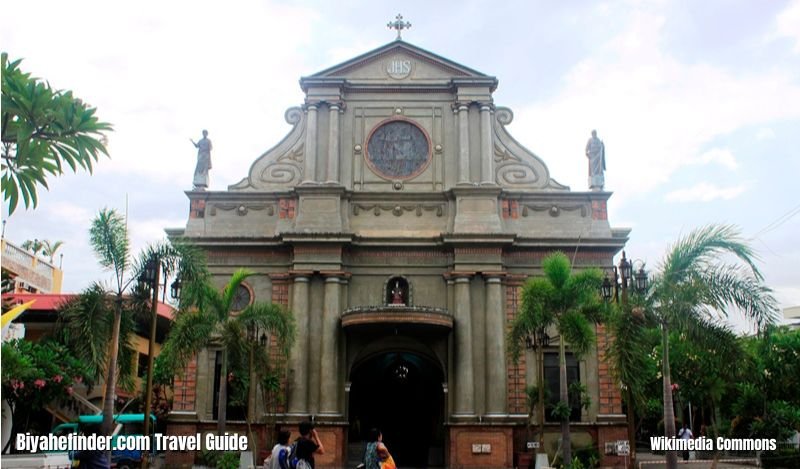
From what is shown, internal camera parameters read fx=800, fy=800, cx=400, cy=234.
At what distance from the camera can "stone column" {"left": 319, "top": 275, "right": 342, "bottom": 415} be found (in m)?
27.6

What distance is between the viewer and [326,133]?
100ft

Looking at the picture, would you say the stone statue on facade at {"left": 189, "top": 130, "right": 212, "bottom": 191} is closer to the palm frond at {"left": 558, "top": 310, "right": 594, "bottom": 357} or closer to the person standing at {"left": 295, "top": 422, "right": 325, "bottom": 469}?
the palm frond at {"left": 558, "top": 310, "right": 594, "bottom": 357}

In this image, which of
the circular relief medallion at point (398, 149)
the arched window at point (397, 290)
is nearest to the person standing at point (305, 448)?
the arched window at point (397, 290)

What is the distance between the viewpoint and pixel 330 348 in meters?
28.0

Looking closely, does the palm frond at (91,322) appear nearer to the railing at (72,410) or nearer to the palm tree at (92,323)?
the palm tree at (92,323)

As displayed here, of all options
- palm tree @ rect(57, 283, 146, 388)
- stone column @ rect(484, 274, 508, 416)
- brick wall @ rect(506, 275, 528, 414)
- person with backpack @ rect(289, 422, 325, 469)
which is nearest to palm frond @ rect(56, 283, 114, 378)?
palm tree @ rect(57, 283, 146, 388)

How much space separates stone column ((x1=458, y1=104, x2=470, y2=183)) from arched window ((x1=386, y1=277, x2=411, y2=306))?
4.35 m

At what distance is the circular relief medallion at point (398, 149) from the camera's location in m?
30.7

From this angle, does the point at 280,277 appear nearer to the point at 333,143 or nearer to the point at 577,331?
the point at 333,143

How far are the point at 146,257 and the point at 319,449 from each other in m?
10.4

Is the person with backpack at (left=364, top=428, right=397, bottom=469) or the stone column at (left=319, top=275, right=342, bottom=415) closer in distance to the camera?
the person with backpack at (left=364, top=428, right=397, bottom=469)

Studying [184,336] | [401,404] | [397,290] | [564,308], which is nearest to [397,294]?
[397,290]

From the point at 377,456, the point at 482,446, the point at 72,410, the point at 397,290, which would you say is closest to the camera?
the point at 377,456

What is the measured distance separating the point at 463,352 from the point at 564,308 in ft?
19.5
